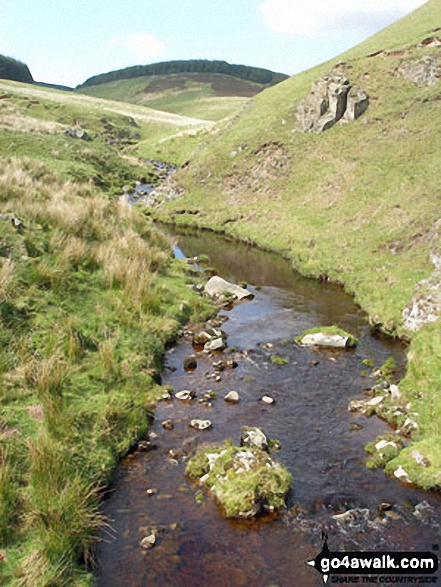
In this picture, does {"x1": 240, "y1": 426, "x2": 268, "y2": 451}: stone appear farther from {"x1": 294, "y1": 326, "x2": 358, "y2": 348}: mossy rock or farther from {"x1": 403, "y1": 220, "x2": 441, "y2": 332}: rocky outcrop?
{"x1": 403, "y1": 220, "x2": 441, "y2": 332}: rocky outcrop

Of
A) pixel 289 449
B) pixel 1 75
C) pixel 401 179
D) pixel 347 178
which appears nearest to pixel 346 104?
pixel 347 178

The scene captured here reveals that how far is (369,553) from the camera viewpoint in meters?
9.71

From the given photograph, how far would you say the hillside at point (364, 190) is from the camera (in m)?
20.0

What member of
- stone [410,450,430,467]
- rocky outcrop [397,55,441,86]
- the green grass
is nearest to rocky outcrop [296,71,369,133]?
rocky outcrop [397,55,441,86]

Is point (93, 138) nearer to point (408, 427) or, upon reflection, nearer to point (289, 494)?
point (408, 427)

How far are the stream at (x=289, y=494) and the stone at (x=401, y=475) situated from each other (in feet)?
0.80

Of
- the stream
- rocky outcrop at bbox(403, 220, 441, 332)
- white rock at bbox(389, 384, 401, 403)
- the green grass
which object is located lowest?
the stream

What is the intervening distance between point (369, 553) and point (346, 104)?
4534cm

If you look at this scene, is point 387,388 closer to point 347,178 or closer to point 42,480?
point 42,480

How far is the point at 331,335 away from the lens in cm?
1973

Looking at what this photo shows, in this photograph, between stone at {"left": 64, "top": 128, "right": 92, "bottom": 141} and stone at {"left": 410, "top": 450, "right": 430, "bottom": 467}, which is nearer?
stone at {"left": 410, "top": 450, "right": 430, "bottom": 467}

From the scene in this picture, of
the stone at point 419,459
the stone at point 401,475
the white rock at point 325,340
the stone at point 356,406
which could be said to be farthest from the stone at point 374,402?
the white rock at point 325,340

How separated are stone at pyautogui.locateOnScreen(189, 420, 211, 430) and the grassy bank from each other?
1.28 metres

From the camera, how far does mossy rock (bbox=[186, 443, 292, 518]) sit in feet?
35.2
